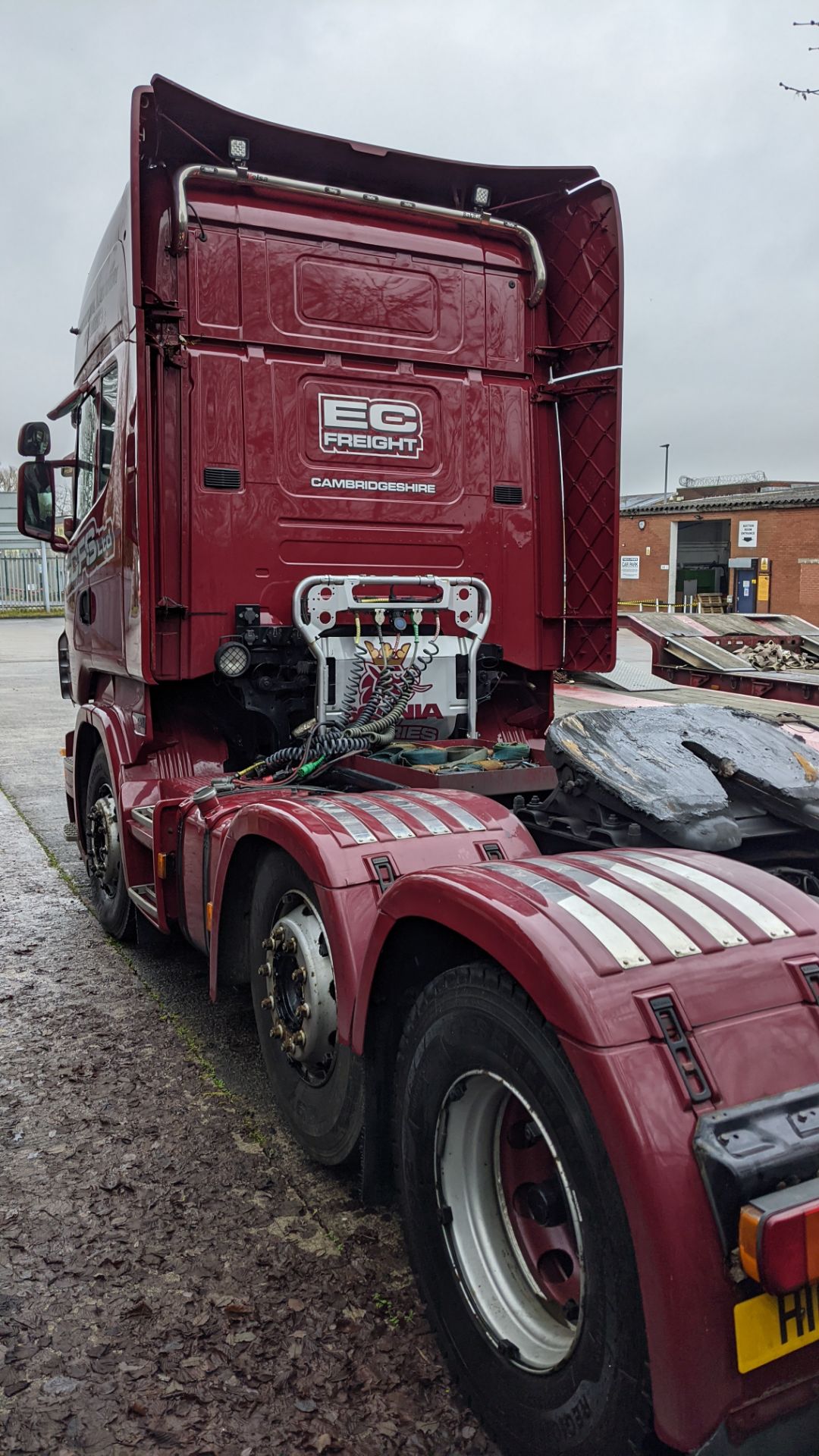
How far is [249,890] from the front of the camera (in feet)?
12.2

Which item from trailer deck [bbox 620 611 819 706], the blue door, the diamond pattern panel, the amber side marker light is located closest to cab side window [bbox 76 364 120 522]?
the diamond pattern panel

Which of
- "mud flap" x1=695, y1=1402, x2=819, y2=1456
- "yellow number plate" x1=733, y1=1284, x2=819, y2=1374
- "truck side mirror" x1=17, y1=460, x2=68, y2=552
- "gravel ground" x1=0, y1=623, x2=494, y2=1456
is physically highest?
"truck side mirror" x1=17, y1=460, x2=68, y2=552

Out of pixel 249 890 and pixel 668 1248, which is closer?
pixel 668 1248

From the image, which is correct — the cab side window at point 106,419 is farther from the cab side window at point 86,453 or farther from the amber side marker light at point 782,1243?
the amber side marker light at point 782,1243

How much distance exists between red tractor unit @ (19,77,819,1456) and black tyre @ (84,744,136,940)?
33 mm

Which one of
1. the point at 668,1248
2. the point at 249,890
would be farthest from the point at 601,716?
the point at 668,1248

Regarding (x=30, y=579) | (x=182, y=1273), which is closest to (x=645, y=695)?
(x=182, y=1273)

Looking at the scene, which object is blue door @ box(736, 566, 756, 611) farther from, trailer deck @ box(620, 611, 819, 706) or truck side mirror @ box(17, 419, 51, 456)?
truck side mirror @ box(17, 419, 51, 456)

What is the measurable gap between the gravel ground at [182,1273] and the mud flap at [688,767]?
4.74 feet

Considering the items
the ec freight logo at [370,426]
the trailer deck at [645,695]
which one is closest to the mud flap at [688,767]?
the ec freight logo at [370,426]

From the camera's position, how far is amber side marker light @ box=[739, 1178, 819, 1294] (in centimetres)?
164

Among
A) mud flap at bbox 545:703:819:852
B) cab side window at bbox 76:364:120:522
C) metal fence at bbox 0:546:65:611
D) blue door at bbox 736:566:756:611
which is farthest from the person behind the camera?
blue door at bbox 736:566:756:611

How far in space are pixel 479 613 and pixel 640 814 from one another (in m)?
2.09

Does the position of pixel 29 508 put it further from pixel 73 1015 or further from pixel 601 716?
pixel 601 716
